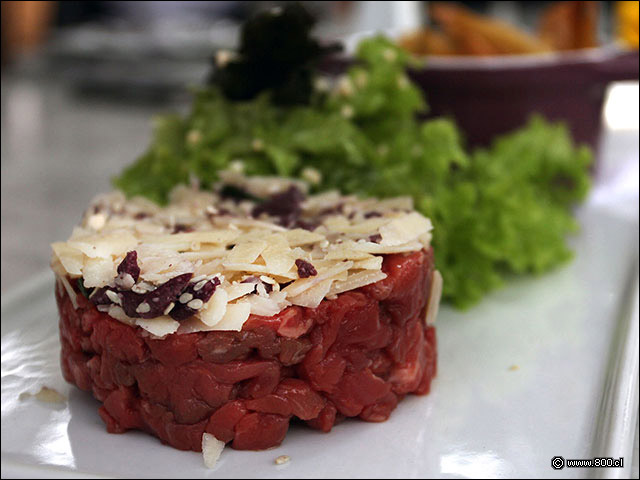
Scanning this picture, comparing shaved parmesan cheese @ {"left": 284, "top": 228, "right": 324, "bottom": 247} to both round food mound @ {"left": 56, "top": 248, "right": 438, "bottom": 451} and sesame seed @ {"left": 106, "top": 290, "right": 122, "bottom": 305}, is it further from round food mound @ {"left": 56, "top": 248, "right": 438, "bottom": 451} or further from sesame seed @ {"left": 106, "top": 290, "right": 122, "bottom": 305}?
sesame seed @ {"left": 106, "top": 290, "right": 122, "bottom": 305}

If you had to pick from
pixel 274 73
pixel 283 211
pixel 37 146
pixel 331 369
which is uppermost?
pixel 274 73

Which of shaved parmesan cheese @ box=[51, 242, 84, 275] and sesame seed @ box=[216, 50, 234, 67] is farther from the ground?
sesame seed @ box=[216, 50, 234, 67]

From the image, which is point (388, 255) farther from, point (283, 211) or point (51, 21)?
point (51, 21)

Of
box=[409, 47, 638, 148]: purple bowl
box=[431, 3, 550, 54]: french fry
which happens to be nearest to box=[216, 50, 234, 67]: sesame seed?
box=[409, 47, 638, 148]: purple bowl

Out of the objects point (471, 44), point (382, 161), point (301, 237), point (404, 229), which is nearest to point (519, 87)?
point (471, 44)

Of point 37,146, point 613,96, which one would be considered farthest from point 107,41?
point 613,96

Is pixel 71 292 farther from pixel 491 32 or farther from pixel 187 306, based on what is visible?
pixel 491 32

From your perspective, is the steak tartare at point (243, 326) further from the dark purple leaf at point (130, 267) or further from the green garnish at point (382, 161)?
the green garnish at point (382, 161)
